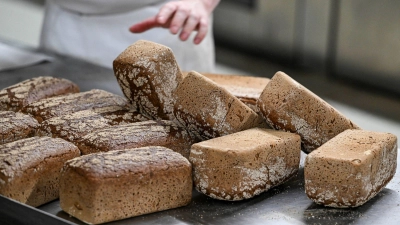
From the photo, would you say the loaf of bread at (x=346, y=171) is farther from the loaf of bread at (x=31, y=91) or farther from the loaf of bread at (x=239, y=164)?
the loaf of bread at (x=31, y=91)

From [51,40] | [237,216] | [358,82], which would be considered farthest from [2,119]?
[358,82]

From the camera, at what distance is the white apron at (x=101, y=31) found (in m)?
2.47

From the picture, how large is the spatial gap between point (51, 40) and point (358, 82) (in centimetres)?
202

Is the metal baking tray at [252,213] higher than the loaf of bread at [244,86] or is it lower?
lower

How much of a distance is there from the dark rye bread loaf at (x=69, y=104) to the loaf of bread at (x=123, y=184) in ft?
1.15

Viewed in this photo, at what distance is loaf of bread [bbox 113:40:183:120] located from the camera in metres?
1.61

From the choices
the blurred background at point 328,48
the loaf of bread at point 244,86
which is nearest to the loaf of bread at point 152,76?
the loaf of bread at point 244,86

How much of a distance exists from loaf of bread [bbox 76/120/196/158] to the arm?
954 millimetres

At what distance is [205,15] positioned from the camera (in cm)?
219

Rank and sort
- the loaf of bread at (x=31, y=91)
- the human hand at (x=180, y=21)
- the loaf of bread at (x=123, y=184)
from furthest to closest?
the human hand at (x=180, y=21)
the loaf of bread at (x=31, y=91)
the loaf of bread at (x=123, y=184)

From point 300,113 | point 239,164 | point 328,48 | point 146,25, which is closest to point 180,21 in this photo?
point 146,25

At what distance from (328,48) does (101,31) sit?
193cm

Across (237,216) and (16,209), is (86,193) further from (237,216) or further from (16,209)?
(237,216)

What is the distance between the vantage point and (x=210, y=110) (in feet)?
4.96
